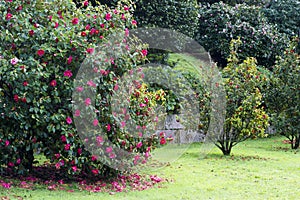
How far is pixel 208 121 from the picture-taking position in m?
9.73

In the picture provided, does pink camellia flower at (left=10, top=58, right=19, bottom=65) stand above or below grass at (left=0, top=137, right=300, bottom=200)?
above

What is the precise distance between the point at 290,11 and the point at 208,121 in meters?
9.17

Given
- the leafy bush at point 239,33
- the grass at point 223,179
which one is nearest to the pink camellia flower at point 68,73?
the grass at point 223,179

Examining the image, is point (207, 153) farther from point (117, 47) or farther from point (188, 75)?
point (117, 47)

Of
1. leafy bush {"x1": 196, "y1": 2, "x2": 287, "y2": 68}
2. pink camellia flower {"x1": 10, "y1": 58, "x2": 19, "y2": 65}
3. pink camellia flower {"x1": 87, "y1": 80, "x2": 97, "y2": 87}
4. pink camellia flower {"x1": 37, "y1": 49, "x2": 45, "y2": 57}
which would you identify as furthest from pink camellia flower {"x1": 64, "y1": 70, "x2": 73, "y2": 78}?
leafy bush {"x1": 196, "y1": 2, "x2": 287, "y2": 68}

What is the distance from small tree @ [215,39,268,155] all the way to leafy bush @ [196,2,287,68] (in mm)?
5509

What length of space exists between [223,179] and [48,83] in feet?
10.2

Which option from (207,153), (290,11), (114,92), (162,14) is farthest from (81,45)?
(290,11)

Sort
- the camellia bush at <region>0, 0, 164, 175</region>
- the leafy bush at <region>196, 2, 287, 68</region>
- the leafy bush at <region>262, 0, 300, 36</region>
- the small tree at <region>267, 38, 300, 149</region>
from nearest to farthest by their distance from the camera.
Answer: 1. the camellia bush at <region>0, 0, 164, 175</region>
2. the small tree at <region>267, 38, 300, 149</region>
3. the leafy bush at <region>196, 2, 287, 68</region>
4. the leafy bush at <region>262, 0, 300, 36</region>

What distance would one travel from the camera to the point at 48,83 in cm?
650

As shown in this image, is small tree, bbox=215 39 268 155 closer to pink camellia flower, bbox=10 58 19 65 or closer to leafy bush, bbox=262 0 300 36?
pink camellia flower, bbox=10 58 19 65

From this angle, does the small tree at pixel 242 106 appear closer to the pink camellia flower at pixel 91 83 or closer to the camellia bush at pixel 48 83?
the camellia bush at pixel 48 83

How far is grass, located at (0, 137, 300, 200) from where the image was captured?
6.11m

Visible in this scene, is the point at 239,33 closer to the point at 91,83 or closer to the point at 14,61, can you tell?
the point at 91,83
